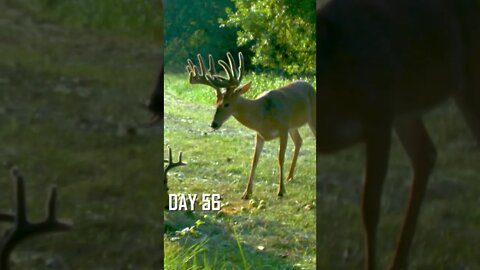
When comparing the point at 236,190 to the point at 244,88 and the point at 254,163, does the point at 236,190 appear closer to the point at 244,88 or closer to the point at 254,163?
the point at 254,163

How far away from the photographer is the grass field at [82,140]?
4945mm

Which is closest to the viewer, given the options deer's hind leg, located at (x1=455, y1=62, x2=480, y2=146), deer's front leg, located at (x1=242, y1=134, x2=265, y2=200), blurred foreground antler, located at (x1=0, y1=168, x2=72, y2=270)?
blurred foreground antler, located at (x1=0, y1=168, x2=72, y2=270)

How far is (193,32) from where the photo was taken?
4969 millimetres

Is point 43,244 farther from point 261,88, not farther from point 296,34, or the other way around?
point 296,34

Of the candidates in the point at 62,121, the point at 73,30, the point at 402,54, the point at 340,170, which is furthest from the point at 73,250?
the point at 402,54

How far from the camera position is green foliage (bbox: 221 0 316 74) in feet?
16.5

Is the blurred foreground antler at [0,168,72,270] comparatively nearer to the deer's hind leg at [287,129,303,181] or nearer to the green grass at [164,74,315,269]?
the green grass at [164,74,315,269]

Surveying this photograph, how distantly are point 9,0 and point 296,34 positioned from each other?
1.66m

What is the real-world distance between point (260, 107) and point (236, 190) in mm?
507

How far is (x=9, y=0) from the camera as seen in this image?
4.93 m

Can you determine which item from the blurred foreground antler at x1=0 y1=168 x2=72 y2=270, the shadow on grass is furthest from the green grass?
the blurred foreground antler at x1=0 y1=168 x2=72 y2=270

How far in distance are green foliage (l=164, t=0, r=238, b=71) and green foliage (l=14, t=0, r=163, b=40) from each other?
86mm

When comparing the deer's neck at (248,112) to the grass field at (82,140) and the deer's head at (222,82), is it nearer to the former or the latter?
the deer's head at (222,82)

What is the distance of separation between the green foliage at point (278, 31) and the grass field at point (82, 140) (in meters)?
0.55
